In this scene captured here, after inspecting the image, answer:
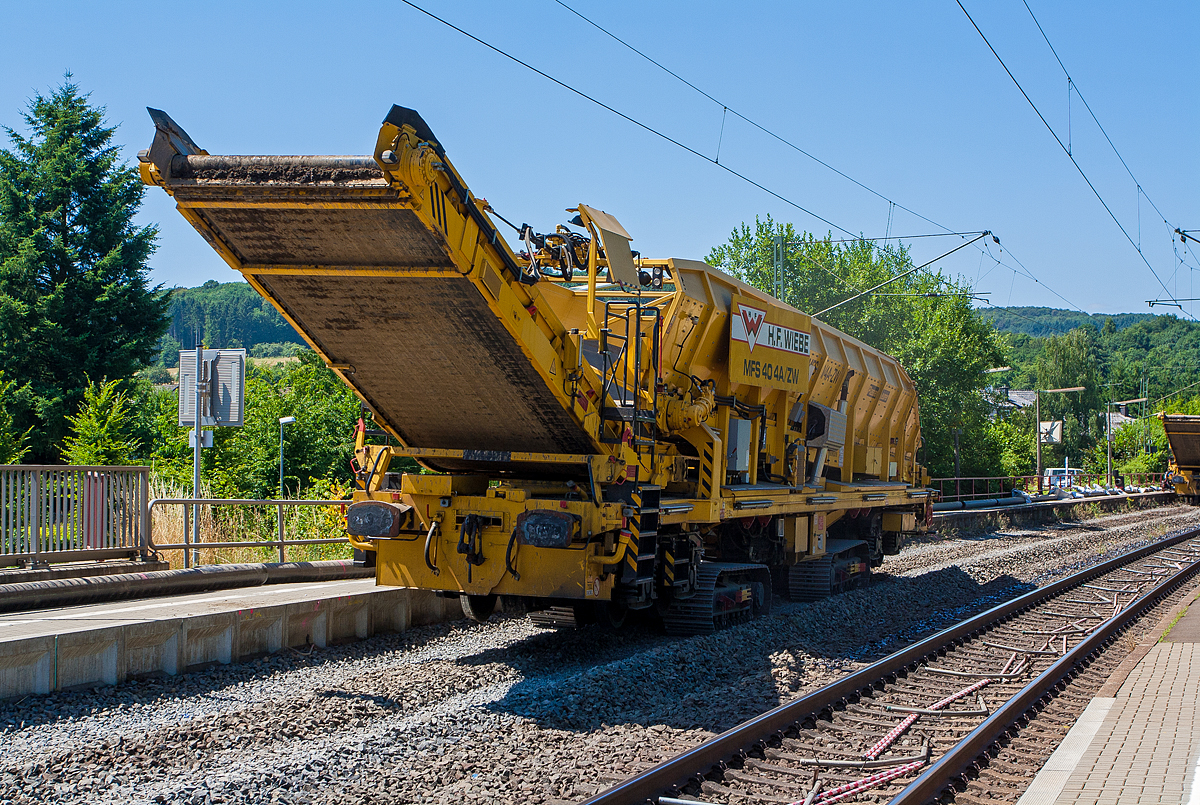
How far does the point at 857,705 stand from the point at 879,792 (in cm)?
207

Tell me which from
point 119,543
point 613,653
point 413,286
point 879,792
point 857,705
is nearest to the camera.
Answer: point 879,792

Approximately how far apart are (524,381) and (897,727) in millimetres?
3863

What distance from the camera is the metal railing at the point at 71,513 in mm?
10055

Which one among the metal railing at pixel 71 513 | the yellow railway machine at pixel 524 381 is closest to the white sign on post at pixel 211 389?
the metal railing at pixel 71 513

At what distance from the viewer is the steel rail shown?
5.53 m

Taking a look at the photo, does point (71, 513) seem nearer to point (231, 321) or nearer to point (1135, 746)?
point (1135, 746)

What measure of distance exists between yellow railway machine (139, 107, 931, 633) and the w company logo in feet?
0.10

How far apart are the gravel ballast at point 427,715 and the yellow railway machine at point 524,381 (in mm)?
680

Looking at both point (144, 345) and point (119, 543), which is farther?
point (144, 345)

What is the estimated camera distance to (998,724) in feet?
22.8

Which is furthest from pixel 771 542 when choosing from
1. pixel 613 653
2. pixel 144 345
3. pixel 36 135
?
pixel 36 135

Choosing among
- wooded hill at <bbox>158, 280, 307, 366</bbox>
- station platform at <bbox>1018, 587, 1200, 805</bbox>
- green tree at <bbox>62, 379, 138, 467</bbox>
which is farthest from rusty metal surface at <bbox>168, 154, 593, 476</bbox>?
wooded hill at <bbox>158, 280, 307, 366</bbox>

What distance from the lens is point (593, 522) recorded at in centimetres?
799

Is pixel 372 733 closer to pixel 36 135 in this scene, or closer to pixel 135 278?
pixel 135 278
